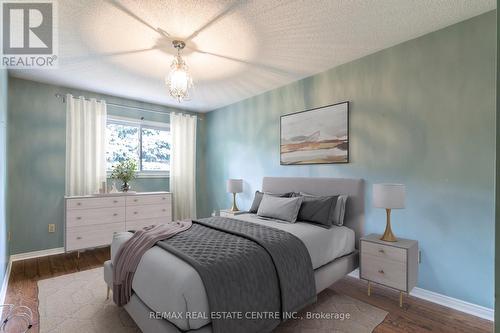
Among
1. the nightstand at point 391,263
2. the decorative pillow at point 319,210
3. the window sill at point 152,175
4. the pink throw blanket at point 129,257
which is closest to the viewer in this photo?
the pink throw blanket at point 129,257

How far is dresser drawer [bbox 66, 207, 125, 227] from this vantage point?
3.49 metres

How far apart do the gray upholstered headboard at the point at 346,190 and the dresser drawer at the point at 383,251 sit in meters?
0.43

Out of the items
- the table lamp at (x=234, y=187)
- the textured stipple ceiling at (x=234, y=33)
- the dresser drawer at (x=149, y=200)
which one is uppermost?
the textured stipple ceiling at (x=234, y=33)

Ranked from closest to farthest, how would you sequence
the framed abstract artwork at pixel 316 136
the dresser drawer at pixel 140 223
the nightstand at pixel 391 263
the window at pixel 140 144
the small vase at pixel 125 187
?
the nightstand at pixel 391 263 → the framed abstract artwork at pixel 316 136 → the dresser drawer at pixel 140 223 → the small vase at pixel 125 187 → the window at pixel 140 144

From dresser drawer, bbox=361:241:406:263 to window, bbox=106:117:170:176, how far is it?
387 centimetres

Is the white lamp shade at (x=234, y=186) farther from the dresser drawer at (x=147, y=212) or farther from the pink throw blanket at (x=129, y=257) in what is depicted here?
the pink throw blanket at (x=129, y=257)

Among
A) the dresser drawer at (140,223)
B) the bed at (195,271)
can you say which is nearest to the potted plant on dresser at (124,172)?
the dresser drawer at (140,223)

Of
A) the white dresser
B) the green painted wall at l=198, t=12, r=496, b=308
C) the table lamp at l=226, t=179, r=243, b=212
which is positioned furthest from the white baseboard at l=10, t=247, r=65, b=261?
the green painted wall at l=198, t=12, r=496, b=308

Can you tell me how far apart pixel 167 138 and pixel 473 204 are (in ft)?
15.6

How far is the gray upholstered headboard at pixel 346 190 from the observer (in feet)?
9.48

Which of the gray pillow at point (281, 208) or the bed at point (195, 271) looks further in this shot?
the gray pillow at point (281, 208)

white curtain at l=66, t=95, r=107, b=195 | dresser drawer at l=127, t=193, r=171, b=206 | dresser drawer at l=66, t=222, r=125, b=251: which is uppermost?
white curtain at l=66, t=95, r=107, b=195

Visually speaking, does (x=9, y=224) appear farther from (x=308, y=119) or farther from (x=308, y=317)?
(x=308, y=119)

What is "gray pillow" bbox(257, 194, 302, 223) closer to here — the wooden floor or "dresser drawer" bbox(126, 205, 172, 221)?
the wooden floor
